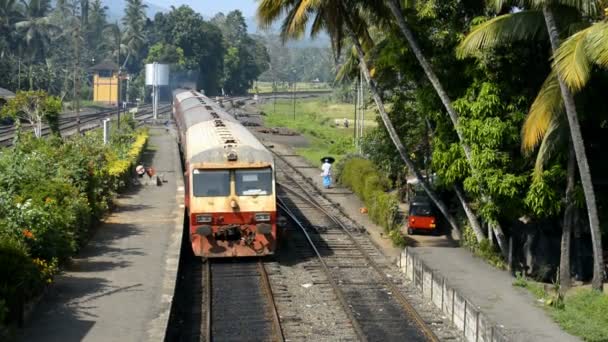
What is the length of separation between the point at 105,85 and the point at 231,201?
79.2 m

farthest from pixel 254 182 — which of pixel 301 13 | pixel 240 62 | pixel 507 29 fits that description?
pixel 240 62

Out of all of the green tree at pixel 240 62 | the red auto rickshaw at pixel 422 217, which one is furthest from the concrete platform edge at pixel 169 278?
the green tree at pixel 240 62

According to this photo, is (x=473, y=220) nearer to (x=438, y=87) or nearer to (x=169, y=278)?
(x=438, y=87)

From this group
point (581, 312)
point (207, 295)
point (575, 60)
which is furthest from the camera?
point (207, 295)

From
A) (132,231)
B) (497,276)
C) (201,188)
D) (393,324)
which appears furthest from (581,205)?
(132,231)

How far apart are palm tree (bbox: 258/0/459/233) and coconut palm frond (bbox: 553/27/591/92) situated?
25.9 feet

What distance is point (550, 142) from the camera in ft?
54.1

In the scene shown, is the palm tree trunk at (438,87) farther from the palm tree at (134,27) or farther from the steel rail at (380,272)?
the palm tree at (134,27)

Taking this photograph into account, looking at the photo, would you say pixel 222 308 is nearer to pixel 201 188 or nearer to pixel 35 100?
pixel 201 188

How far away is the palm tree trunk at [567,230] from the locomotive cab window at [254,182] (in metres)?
6.78

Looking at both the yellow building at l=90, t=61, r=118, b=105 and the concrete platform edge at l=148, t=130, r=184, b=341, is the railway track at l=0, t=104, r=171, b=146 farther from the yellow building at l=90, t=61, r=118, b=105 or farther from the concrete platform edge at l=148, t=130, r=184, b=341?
the concrete platform edge at l=148, t=130, r=184, b=341

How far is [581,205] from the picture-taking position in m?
16.9

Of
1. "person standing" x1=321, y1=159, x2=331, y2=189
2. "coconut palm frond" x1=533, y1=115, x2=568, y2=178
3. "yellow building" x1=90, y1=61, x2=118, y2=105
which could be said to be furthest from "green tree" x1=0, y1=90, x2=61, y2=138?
"yellow building" x1=90, y1=61, x2=118, y2=105

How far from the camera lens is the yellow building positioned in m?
94.2
